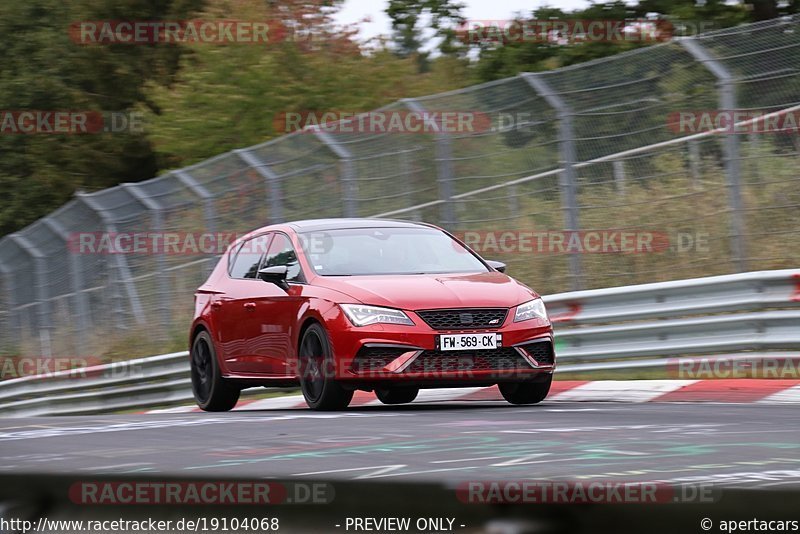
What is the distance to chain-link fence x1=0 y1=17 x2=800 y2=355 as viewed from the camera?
11.7m

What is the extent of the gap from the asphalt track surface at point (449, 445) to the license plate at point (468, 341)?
0.45 meters

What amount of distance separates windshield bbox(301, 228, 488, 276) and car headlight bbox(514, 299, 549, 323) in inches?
30.1

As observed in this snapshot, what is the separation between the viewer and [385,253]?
10727 mm

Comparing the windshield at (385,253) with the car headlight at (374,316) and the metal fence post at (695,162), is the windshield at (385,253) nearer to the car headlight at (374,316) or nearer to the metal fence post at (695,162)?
the car headlight at (374,316)

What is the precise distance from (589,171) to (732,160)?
152 cm

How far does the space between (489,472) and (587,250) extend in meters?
8.26

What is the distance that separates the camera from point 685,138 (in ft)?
40.8

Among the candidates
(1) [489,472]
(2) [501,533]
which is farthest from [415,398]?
(2) [501,533]

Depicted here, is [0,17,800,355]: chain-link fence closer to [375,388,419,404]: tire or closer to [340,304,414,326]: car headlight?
[375,388,419,404]: tire

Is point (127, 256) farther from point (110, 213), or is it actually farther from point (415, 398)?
point (415, 398)
